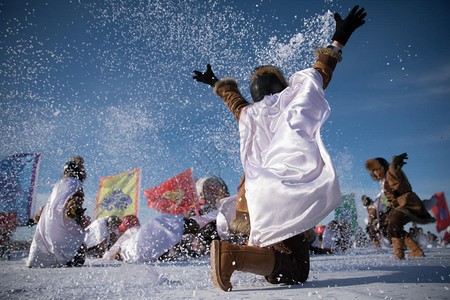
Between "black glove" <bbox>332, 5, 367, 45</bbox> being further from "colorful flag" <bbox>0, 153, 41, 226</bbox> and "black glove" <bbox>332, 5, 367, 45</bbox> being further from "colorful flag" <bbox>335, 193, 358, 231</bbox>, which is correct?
"colorful flag" <bbox>335, 193, 358, 231</bbox>

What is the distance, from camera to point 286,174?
6.14 ft

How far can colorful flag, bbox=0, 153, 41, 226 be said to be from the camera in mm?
8137

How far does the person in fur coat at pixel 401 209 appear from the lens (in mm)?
4086

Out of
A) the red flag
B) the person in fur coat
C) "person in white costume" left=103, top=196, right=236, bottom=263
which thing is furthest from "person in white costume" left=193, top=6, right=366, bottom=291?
the red flag

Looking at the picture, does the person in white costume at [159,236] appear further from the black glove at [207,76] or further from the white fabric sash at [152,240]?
the black glove at [207,76]

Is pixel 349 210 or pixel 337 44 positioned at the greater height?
pixel 337 44

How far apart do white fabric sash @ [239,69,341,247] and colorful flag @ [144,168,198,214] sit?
769cm

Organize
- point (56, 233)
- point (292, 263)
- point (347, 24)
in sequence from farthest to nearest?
1. point (56, 233)
2. point (347, 24)
3. point (292, 263)

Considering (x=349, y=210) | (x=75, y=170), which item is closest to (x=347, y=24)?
(x=75, y=170)

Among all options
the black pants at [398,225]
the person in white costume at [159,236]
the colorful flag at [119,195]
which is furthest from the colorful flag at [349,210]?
the person in white costume at [159,236]

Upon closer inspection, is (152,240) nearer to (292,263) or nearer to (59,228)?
(59,228)

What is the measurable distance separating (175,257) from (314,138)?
4116 millimetres

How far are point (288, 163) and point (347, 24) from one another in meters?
1.25

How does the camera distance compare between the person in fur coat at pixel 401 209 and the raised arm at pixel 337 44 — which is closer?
the raised arm at pixel 337 44
